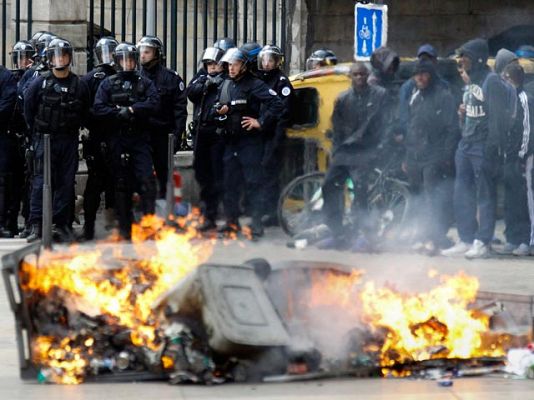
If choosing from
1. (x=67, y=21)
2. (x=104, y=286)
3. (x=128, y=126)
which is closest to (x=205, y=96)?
(x=128, y=126)

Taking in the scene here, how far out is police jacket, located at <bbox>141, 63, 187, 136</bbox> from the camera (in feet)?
50.4

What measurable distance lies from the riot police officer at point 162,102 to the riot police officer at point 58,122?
2.71 feet

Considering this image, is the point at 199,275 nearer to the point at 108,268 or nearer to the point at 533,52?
the point at 108,268

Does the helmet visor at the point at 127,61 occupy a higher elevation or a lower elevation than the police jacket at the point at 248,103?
higher

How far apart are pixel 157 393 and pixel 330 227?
637 centimetres

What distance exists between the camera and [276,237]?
14.9 meters

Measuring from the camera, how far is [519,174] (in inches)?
563

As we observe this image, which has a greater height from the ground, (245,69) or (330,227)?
(245,69)

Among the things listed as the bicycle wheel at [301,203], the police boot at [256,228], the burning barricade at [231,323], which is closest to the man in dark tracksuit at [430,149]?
the bicycle wheel at [301,203]

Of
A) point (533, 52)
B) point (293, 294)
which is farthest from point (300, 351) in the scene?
→ point (533, 52)

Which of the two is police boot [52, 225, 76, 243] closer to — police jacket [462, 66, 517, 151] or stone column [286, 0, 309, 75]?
police jacket [462, 66, 517, 151]

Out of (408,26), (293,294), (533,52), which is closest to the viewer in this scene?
(293,294)

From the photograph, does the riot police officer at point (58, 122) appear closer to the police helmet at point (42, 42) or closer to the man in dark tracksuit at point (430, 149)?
A: the police helmet at point (42, 42)

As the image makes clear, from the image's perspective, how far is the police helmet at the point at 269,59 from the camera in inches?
621
